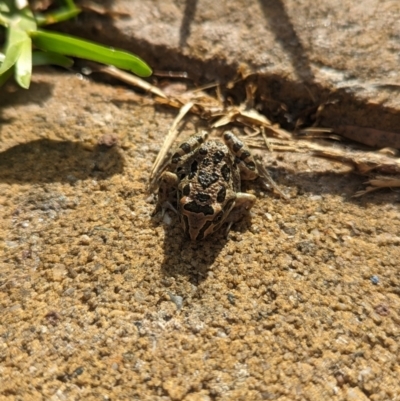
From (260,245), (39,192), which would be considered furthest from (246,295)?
(39,192)

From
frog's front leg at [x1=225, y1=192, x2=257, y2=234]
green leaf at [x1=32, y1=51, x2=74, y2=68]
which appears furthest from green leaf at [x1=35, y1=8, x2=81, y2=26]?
frog's front leg at [x1=225, y1=192, x2=257, y2=234]

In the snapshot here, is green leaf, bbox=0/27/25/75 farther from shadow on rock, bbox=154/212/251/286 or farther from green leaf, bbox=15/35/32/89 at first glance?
shadow on rock, bbox=154/212/251/286

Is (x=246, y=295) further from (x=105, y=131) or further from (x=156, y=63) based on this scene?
(x=156, y=63)

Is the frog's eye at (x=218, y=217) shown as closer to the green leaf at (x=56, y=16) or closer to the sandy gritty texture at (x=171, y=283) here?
the sandy gritty texture at (x=171, y=283)

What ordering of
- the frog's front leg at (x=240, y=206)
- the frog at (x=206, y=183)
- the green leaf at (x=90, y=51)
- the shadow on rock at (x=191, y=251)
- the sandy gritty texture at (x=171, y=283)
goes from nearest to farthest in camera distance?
the sandy gritty texture at (x=171, y=283)
the shadow on rock at (x=191, y=251)
the frog at (x=206, y=183)
the frog's front leg at (x=240, y=206)
the green leaf at (x=90, y=51)

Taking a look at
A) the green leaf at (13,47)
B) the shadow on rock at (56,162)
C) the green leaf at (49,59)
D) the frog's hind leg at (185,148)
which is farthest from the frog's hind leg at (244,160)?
the green leaf at (13,47)

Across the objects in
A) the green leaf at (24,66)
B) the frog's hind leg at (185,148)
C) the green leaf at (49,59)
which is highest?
the green leaf at (24,66)
